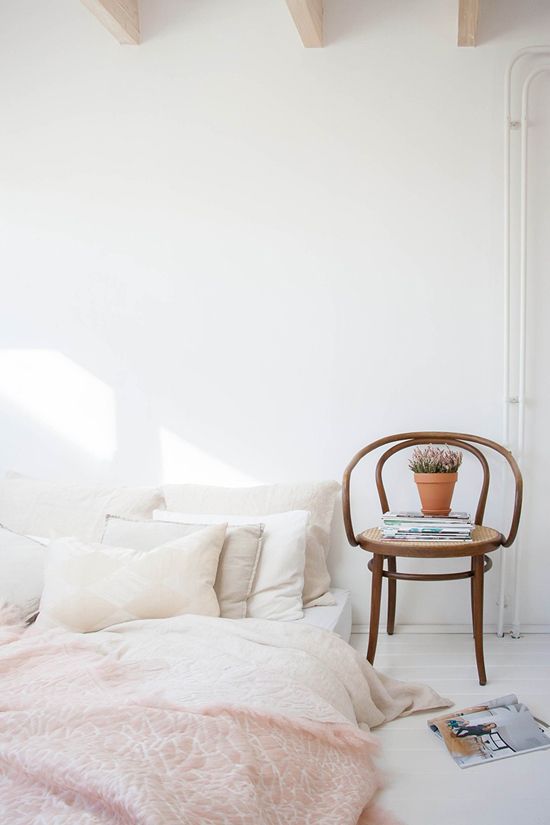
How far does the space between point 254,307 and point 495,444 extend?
3.82 feet

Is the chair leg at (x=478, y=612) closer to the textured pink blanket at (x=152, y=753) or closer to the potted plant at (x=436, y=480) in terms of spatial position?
the potted plant at (x=436, y=480)

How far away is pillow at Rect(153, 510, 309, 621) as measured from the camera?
297 centimetres

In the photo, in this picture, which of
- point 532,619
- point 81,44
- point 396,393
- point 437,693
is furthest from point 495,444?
point 81,44

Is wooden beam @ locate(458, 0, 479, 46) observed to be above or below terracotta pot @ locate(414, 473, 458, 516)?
above

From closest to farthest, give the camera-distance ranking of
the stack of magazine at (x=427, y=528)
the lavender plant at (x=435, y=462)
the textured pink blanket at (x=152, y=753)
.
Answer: the textured pink blanket at (x=152, y=753) < the stack of magazine at (x=427, y=528) < the lavender plant at (x=435, y=462)

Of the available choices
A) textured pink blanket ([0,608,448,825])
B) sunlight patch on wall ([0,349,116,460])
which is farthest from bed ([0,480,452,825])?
sunlight patch on wall ([0,349,116,460])

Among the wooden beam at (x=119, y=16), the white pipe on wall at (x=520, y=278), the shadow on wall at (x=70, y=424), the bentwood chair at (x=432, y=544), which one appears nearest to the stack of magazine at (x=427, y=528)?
the bentwood chair at (x=432, y=544)

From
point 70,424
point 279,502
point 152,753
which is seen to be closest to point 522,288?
point 279,502

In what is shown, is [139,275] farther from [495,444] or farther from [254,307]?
[495,444]

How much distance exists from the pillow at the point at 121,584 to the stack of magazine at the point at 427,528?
0.72 m

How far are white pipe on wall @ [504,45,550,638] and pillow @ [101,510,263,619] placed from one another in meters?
1.16

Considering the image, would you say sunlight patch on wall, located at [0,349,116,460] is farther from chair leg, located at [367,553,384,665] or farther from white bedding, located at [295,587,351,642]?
chair leg, located at [367,553,384,665]

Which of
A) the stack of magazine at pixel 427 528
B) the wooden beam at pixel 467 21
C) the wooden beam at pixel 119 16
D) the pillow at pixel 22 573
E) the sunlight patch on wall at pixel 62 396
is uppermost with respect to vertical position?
the wooden beam at pixel 119 16

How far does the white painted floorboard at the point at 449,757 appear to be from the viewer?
2.10m
